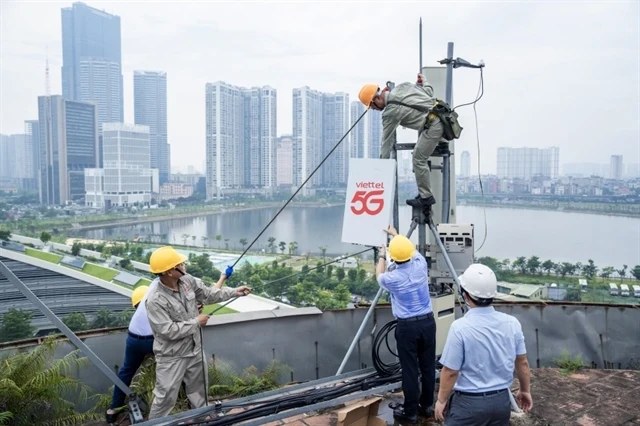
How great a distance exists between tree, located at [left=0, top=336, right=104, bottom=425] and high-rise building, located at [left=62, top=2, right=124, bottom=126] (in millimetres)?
89514

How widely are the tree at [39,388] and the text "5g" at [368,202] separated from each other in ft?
7.82

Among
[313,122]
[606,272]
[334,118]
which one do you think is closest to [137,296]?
[606,272]

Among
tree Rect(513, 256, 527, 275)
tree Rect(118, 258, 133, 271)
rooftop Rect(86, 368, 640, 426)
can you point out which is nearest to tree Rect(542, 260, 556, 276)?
tree Rect(513, 256, 527, 275)

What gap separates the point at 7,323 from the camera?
714cm

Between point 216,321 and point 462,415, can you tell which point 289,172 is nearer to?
point 216,321

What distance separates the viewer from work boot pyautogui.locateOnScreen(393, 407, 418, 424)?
3.07m

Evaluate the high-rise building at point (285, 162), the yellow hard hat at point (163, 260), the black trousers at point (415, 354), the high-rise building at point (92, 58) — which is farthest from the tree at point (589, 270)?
the high-rise building at point (92, 58)

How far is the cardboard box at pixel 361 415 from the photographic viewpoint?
9.43ft

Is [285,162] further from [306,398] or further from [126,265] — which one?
[306,398]

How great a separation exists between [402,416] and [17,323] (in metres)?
6.20

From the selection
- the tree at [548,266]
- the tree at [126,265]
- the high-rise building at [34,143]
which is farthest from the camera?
the high-rise building at [34,143]

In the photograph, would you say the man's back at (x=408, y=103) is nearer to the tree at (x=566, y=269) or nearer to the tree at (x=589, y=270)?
the tree at (x=566, y=269)

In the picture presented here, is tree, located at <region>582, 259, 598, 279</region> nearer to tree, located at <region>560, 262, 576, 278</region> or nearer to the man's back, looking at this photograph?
tree, located at <region>560, 262, 576, 278</region>


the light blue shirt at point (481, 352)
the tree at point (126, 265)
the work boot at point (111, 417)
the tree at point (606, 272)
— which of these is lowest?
the tree at point (126, 265)
